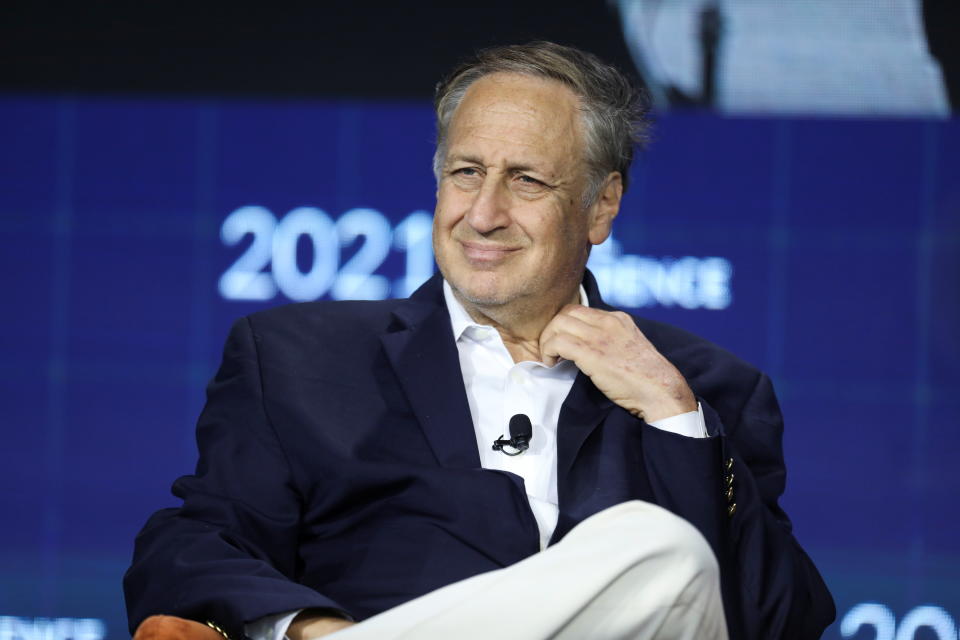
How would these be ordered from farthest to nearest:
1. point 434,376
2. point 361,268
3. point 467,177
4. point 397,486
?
point 361,268
point 467,177
point 434,376
point 397,486

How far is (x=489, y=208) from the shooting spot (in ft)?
7.50

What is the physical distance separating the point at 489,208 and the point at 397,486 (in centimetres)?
53

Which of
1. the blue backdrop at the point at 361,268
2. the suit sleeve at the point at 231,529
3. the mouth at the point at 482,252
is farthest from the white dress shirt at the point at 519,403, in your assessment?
the blue backdrop at the point at 361,268

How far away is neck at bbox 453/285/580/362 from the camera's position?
7.82 feet

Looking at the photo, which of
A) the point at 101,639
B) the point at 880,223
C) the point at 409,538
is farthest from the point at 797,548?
the point at 101,639

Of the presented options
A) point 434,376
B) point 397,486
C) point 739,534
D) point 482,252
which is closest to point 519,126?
point 482,252

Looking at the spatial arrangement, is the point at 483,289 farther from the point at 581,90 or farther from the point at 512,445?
the point at 581,90

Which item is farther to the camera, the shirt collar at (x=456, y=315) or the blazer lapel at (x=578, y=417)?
the shirt collar at (x=456, y=315)

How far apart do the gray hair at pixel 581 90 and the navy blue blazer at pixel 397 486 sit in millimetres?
449

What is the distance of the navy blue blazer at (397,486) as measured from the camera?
2088 millimetres

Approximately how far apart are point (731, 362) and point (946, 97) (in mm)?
1970

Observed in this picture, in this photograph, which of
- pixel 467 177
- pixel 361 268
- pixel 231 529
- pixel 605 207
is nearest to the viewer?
pixel 231 529

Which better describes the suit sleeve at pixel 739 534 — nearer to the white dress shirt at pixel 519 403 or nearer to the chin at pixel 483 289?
the white dress shirt at pixel 519 403

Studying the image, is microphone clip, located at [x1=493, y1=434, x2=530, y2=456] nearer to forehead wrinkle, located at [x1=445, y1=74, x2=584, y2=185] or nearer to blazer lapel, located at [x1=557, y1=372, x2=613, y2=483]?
blazer lapel, located at [x1=557, y1=372, x2=613, y2=483]
